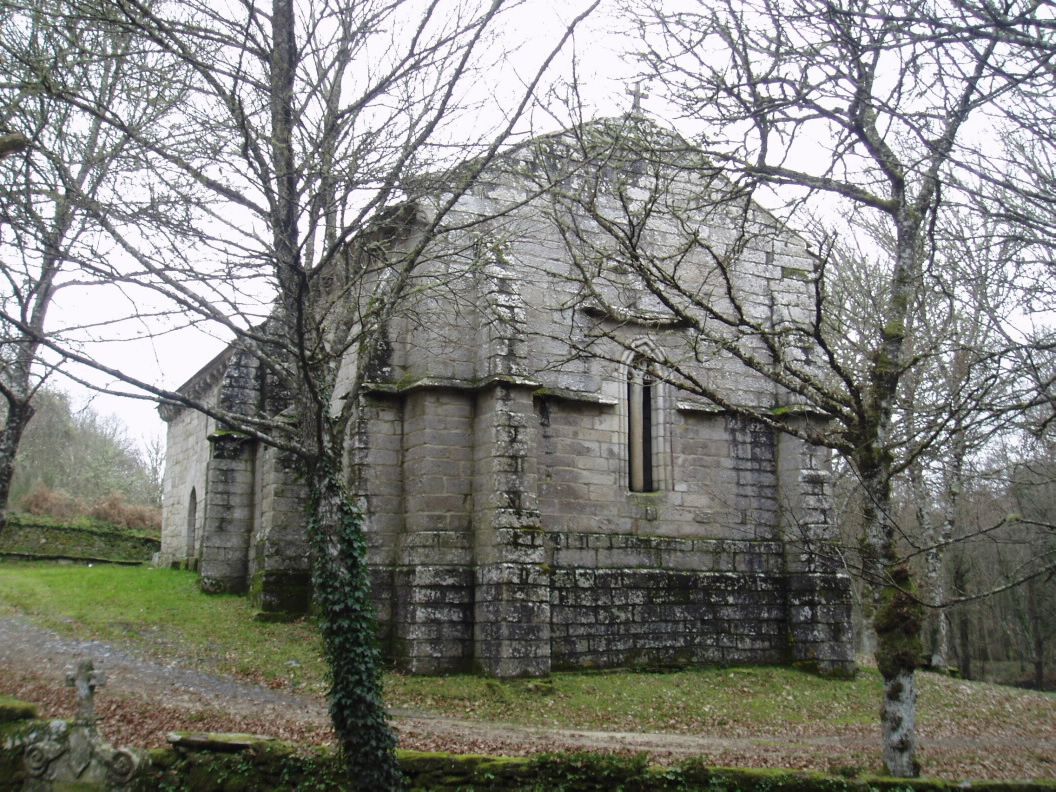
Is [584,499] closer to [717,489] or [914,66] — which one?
[717,489]

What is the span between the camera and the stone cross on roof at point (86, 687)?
25.0ft

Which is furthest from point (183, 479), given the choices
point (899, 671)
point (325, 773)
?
point (899, 671)

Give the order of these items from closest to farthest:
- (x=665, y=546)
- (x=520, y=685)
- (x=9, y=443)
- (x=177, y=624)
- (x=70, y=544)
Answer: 1. (x=9, y=443)
2. (x=520, y=685)
3. (x=665, y=546)
4. (x=177, y=624)
5. (x=70, y=544)

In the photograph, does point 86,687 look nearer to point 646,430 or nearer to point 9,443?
point 9,443

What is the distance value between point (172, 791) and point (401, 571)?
18.9 ft

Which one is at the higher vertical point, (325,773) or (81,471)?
(81,471)

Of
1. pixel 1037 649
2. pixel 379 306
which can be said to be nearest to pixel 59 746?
pixel 379 306

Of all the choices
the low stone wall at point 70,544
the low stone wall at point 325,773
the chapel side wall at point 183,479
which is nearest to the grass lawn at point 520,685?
the low stone wall at point 325,773

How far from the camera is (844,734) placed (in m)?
12.2

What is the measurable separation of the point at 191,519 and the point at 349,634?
59.1 feet

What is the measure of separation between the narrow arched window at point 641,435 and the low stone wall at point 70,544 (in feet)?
69.9

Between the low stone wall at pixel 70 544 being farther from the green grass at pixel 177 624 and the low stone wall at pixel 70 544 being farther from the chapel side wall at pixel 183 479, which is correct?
the green grass at pixel 177 624

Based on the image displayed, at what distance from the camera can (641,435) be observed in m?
15.2

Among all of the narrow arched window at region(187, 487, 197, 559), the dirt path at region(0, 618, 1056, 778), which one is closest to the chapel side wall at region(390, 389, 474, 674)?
the dirt path at region(0, 618, 1056, 778)
